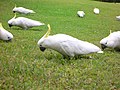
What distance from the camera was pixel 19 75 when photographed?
512cm

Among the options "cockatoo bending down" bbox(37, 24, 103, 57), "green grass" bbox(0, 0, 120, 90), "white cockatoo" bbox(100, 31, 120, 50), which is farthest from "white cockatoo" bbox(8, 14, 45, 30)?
"cockatoo bending down" bbox(37, 24, 103, 57)

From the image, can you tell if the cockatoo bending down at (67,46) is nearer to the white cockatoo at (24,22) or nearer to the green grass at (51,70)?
the green grass at (51,70)

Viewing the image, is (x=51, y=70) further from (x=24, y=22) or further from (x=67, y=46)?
(x=24, y=22)

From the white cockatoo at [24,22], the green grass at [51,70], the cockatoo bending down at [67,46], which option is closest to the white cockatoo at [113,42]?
the green grass at [51,70]

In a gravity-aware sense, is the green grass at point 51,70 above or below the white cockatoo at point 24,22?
above

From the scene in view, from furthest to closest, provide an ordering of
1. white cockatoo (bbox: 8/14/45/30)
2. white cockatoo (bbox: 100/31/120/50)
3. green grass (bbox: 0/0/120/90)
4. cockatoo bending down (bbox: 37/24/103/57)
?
white cockatoo (bbox: 8/14/45/30)
white cockatoo (bbox: 100/31/120/50)
cockatoo bending down (bbox: 37/24/103/57)
green grass (bbox: 0/0/120/90)

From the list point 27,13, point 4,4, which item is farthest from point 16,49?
point 4,4

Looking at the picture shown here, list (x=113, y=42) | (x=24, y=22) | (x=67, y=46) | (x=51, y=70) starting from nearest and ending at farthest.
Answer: (x=51, y=70), (x=67, y=46), (x=113, y=42), (x=24, y=22)

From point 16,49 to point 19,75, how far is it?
96.7 inches

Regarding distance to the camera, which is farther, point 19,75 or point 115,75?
point 115,75

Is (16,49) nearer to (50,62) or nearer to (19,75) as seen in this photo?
(50,62)

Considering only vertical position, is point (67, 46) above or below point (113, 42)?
above

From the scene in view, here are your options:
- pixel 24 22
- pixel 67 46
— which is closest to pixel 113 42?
pixel 67 46

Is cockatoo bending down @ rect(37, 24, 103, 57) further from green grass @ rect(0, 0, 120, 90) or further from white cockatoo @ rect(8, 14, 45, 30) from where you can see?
white cockatoo @ rect(8, 14, 45, 30)
